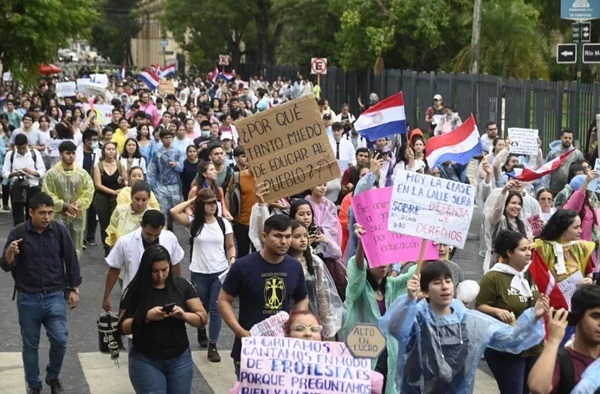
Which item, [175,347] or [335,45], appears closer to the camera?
[175,347]

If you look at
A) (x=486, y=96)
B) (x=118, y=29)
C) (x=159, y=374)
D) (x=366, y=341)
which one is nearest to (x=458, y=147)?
(x=159, y=374)

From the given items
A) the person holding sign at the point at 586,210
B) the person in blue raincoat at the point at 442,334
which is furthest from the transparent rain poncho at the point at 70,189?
the person in blue raincoat at the point at 442,334

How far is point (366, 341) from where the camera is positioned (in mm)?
5926

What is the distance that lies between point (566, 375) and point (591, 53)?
54.7 feet

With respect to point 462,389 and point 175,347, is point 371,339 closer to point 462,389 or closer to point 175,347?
point 462,389

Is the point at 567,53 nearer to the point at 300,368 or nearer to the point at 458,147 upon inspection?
the point at 458,147

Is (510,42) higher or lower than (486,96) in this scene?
higher

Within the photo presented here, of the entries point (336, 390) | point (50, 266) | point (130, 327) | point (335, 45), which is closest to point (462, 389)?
point (336, 390)

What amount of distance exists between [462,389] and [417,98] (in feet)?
102

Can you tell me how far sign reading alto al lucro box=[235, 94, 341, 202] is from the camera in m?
10.6

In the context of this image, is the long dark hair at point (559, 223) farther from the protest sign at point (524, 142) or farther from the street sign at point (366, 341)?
the protest sign at point (524, 142)

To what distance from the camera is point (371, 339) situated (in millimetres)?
5922

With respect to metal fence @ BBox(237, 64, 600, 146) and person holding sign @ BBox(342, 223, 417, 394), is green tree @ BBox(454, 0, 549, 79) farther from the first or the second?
person holding sign @ BBox(342, 223, 417, 394)

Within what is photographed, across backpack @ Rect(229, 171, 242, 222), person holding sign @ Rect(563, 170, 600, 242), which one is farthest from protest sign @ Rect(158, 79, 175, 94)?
person holding sign @ Rect(563, 170, 600, 242)
